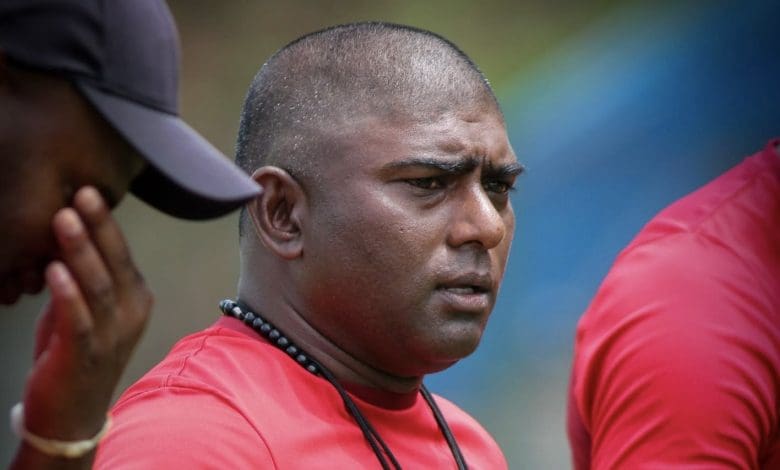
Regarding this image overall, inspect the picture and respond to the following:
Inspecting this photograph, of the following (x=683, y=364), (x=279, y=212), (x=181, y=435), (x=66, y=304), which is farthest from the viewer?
(x=683, y=364)

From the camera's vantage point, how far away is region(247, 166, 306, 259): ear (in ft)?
8.66

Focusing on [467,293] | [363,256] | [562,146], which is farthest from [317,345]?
[562,146]

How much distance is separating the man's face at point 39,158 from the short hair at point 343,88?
0.93 meters

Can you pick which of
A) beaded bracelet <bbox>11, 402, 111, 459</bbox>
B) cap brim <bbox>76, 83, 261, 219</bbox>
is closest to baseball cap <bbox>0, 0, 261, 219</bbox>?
cap brim <bbox>76, 83, 261, 219</bbox>

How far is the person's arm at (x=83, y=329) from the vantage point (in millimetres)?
1653

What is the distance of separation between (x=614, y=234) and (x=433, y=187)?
2.83 metres

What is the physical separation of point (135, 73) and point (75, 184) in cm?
17

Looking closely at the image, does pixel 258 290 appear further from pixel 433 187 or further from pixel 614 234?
pixel 614 234

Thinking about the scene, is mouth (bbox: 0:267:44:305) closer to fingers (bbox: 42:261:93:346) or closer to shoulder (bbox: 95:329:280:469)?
fingers (bbox: 42:261:93:346)

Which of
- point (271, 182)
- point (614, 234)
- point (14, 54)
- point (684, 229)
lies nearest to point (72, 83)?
point (14, 54)

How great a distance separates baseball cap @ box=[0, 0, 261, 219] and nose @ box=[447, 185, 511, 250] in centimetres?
75

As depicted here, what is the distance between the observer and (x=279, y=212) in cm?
268

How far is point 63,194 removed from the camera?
1733 mm

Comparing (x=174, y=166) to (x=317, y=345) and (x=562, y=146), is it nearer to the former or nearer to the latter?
(x=317, y=345)
